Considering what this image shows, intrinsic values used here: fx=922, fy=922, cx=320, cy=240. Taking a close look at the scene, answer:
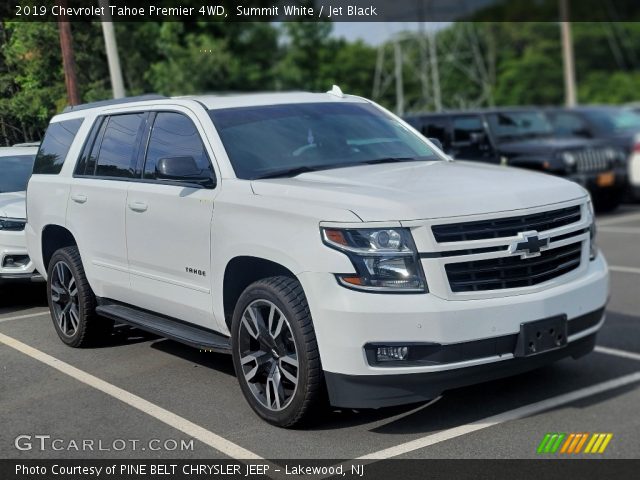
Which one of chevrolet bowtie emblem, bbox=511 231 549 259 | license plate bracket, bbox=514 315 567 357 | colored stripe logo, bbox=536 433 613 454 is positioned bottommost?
colored stripe logo, bbox=536 433 613 454

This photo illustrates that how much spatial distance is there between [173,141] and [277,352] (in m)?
1.72

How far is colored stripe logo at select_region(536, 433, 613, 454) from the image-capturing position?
190 inches

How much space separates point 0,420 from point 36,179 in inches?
99.1

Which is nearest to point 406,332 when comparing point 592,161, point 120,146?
point 120,146

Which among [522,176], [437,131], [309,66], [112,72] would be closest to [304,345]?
[522,176]

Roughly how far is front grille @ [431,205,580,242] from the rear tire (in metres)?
3.02

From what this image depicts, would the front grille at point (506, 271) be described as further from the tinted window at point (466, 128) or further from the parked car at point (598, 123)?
the parked car at point (598, 123)

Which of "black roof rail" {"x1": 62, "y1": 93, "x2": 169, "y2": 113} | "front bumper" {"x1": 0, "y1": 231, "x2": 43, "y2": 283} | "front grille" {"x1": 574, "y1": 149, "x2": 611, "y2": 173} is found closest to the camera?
"black roof rail" {"x1": 62, "y1": 93, "x2": 169, "y2": 113}

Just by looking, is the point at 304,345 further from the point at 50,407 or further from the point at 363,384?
the point at 50,407

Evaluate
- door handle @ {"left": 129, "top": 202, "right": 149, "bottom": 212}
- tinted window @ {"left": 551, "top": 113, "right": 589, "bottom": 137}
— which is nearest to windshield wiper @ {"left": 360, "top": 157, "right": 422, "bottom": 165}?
door handle @ {"left": 129, "top": 202, "right": 149, "bottom": 212}

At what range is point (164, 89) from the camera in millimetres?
17328

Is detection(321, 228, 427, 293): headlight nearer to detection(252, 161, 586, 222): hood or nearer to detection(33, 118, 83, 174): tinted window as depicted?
detection(252, 161, 586, 222): hood

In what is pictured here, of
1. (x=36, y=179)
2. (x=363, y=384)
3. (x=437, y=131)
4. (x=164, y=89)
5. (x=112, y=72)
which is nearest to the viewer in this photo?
(x=363, y=384)

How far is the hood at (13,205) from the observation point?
24.6 ft
